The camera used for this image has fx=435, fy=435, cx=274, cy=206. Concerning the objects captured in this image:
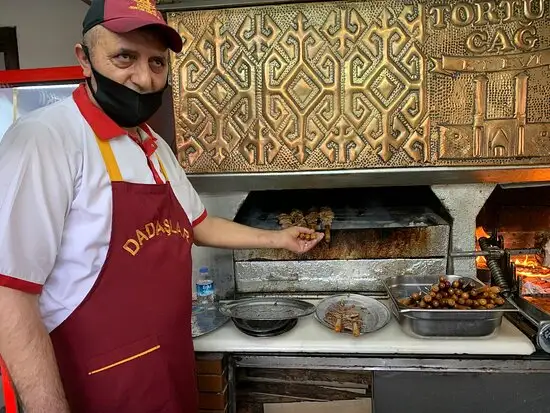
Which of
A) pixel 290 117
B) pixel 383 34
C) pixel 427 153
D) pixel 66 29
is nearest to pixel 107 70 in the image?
pixel 290 117

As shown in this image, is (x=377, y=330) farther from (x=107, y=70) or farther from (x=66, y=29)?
(x=66, y=29)

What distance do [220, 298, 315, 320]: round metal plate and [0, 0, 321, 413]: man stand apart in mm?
476

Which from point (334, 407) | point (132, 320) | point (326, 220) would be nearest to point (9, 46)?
point (326, 220)

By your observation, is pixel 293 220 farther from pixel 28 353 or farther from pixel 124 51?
pixel 28 353

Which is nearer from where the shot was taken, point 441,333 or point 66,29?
point 441,333

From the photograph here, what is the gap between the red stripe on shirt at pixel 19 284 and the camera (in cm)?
104

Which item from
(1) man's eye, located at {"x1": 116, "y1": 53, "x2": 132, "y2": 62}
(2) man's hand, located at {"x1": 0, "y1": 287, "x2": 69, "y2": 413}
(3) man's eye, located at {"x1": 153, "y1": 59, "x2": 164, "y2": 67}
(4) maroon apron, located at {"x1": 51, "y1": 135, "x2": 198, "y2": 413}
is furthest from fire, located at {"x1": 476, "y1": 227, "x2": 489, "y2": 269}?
(2) man's hand, located at {"x1": 0, "y1": 287, "x2": 69, "y2": 413}

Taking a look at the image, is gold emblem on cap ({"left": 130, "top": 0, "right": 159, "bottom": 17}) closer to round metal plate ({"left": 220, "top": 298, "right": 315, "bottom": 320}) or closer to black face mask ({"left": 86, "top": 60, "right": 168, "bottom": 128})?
black face mask ({"left": 86, "top": 60, "right": 168, "bottom": 128})

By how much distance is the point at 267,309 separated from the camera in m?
2.02

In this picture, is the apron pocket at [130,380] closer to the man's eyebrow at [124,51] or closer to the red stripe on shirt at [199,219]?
the red stripe on shirt at [199,219]

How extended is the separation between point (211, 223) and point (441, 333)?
1046 millimetres

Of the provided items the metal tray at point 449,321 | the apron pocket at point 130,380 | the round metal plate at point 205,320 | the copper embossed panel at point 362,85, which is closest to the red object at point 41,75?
the copper embossed panel at point 362,85

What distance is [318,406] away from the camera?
1950 mm

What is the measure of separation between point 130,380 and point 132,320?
0.18 m
